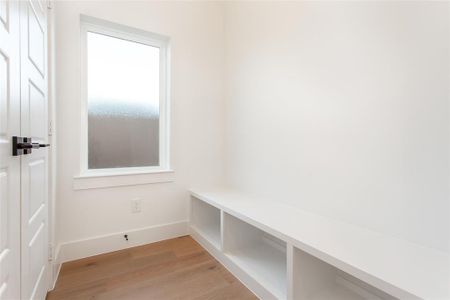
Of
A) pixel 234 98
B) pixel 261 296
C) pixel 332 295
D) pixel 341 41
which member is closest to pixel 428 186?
pixel 332 295

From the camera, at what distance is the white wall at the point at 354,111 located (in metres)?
1.09

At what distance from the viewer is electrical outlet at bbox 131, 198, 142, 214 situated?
2125mm

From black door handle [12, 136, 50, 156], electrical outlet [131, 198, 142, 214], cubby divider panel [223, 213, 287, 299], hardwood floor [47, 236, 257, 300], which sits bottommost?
hardwood floor [47, 236, 257, 300]

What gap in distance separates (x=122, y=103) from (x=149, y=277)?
153 cm

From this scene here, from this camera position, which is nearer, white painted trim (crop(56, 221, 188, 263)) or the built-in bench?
the built-in bench

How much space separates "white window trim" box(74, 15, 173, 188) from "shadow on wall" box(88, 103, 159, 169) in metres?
0.04

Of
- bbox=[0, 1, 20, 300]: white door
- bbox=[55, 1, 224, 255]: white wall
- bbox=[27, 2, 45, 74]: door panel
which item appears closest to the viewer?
bbox=[0, 1, 20, 300]: white door

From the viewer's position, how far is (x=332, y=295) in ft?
4.26

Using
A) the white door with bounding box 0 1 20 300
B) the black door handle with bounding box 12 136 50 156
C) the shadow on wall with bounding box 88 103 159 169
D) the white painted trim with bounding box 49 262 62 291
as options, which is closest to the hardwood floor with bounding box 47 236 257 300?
the white painted trim with bounding box 49 262 62 291

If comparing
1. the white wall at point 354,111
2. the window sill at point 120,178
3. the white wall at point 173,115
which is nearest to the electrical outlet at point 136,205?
the white wall at point 173,115

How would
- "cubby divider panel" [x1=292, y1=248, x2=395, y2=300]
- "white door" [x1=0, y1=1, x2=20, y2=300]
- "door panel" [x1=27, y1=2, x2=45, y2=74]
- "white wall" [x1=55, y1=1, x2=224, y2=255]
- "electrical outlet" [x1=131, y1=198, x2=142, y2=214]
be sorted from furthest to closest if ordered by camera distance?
"electrical outlet" [x1=131, y1=198, x2=142, y2=214]
"white wall" [x1=55, y1=1, x2=224, y2=255]
"cubby divider panel" [x1=292, y1=248, x2=395, y2=300]
"door panel" [x1=27, y1=2, x2=45, y2=74]
"white door" [x1=0, y1=1, x2=20, y2=300]

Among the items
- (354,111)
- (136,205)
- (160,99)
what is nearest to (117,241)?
(136,205)

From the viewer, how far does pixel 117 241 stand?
2047 millimetres

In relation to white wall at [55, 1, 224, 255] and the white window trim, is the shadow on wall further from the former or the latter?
white wall at [55, 1, 224, 255]
